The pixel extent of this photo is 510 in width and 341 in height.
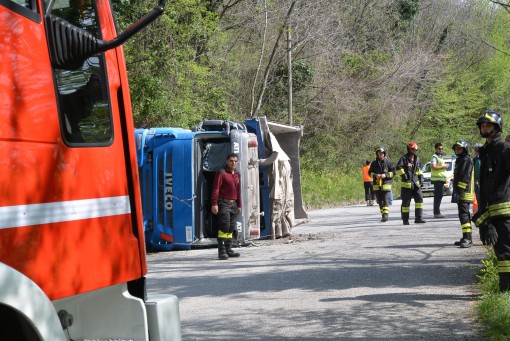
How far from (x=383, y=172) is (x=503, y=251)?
42.2 feet

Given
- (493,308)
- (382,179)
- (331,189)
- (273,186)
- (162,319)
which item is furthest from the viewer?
(331,189)

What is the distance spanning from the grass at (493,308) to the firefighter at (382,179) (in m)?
11.0

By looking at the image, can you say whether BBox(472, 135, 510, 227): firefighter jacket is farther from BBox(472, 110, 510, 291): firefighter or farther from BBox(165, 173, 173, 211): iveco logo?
BBox(165, 173, 173, 211): iveco logo

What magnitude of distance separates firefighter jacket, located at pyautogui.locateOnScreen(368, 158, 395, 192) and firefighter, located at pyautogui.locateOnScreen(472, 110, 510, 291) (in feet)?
39.6

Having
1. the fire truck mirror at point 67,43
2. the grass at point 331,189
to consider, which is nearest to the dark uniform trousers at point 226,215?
the fire truck mirror at point 67,43

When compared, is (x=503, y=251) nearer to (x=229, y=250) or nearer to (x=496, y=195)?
(x=496, y=195)

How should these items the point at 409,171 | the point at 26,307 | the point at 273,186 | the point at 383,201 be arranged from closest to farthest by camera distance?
the point at 26,307 < the point at 273,186 < the point at 409,171 < the point at 383,201

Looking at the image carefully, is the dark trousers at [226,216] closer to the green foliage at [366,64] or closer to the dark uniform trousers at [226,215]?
the dark uniform trousers at [226,215]

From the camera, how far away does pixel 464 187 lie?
14.3 metres

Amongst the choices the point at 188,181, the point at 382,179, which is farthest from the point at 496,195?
the point at 382,179

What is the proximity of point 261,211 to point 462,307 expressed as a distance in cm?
919

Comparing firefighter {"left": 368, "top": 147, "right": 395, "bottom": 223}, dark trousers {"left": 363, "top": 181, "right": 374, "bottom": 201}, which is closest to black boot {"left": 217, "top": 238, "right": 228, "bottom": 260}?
firefighter {"left": 368, "top": 147, "right": 395, "bottom": 223}

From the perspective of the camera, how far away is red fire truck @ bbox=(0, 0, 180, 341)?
381 centimetres

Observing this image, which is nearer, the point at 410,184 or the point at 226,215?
the point at 226,215
